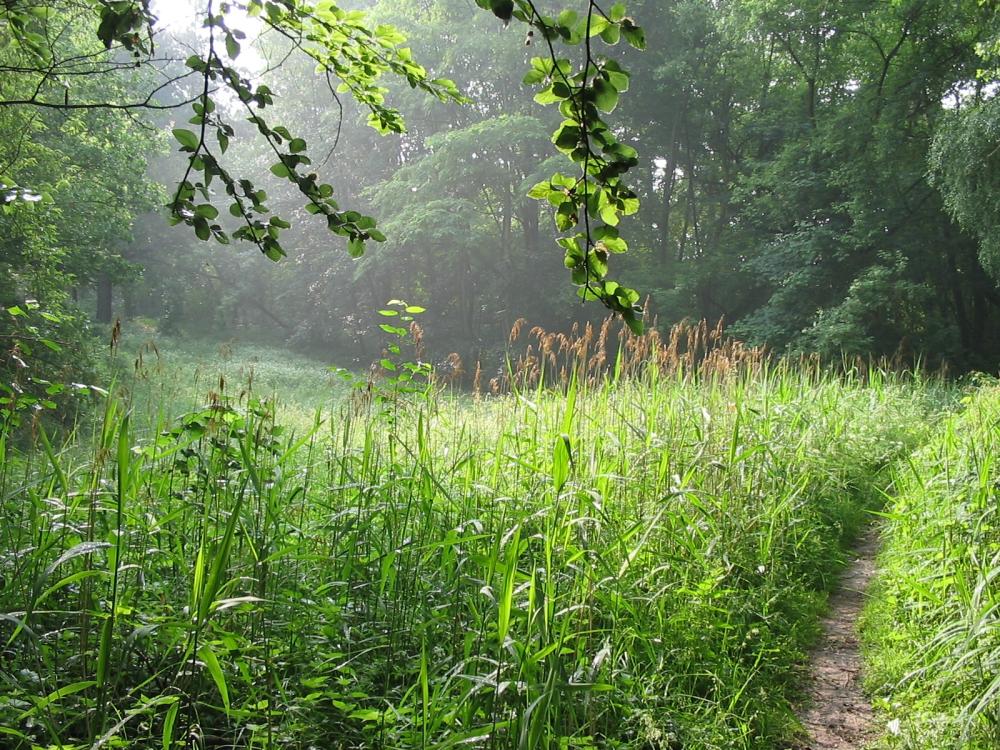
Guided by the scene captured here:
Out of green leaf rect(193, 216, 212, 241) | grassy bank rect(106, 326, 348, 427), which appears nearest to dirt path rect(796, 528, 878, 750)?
green leaf rect(193, 216, 212, 241)

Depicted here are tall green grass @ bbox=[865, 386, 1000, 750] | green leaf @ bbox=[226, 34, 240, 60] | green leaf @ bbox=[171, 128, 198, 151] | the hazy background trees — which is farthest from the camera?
the hazy background trees

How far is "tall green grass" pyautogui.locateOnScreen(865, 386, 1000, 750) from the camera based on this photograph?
259 centimetres

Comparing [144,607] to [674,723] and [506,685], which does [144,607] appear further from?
[674,723]

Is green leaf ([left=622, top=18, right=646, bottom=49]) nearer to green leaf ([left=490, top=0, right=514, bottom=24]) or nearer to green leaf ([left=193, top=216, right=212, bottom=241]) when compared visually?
green leaf ([left=490, top=0, right=514, bottom=24])

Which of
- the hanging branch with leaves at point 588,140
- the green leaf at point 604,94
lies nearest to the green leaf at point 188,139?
the hanging branch with leaves at point 588,140

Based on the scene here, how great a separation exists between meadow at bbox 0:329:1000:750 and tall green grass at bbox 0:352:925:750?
2 cm

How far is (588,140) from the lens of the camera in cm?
123

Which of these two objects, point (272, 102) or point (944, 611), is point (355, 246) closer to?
point (272, 102)

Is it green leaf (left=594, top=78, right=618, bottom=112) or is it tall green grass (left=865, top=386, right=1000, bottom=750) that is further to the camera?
tall green grass (left=865, top=386, right=1000, bottom=750)

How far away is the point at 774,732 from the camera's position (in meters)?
2.80

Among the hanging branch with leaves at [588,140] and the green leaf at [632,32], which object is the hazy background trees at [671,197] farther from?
the green leaf at [632,32]

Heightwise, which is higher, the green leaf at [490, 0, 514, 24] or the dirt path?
the green leaf at [490, 0, 514, 24]

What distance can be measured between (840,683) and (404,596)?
2114 mm

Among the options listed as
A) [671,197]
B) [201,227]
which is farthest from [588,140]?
[671,197]
